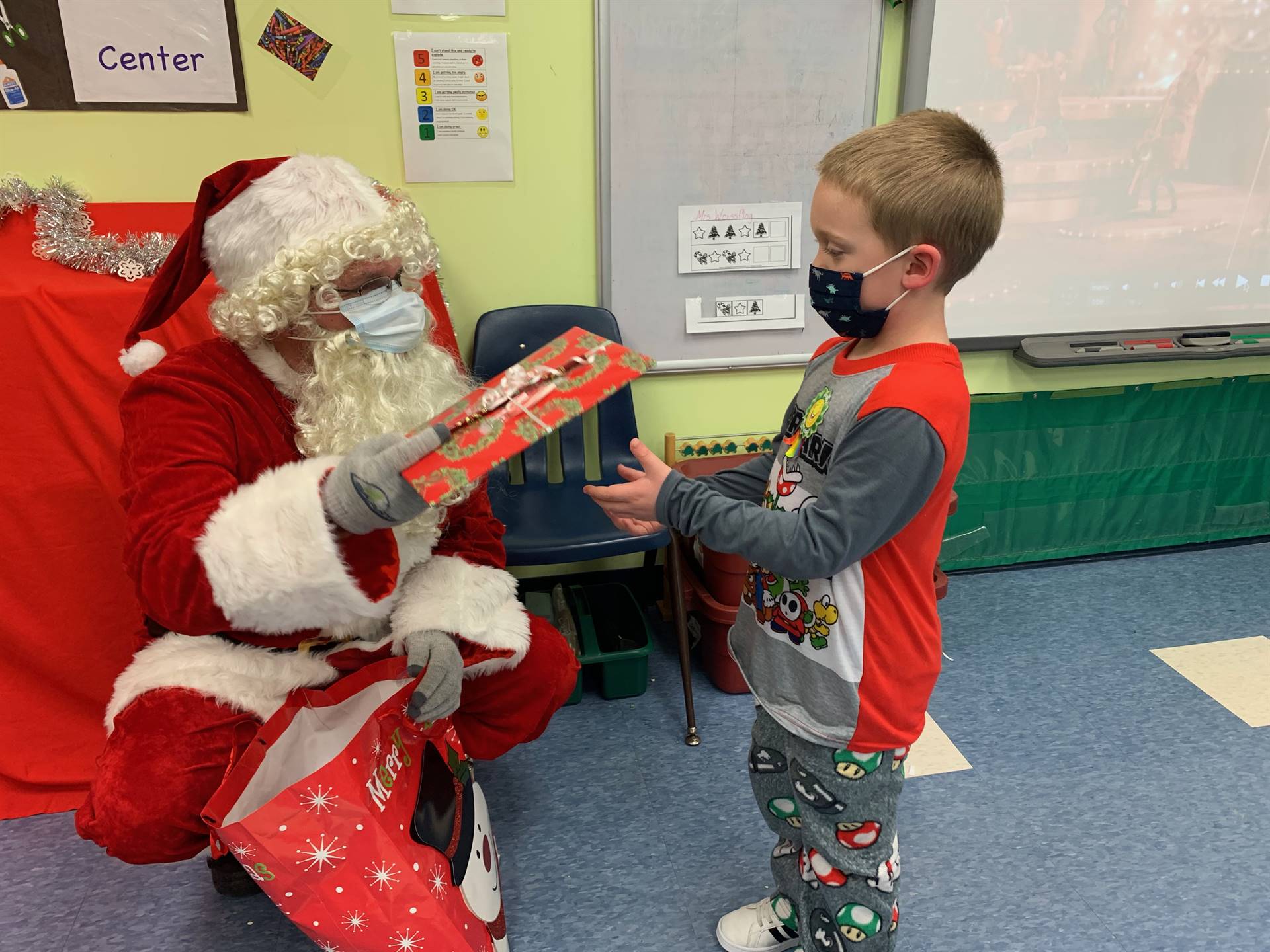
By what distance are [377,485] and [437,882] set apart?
60cm

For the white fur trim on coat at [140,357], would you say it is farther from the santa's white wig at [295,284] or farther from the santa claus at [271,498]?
the santa's white wig at [295,284]

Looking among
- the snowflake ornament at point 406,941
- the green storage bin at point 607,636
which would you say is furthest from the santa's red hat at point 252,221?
the green storage bin at point 607,636

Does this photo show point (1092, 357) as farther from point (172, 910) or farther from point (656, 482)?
point (172, 910)

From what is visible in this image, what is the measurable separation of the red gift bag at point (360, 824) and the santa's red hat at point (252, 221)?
26.1 inches

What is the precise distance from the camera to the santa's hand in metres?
1.22

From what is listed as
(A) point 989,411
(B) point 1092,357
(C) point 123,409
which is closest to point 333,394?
(C) point 123,409

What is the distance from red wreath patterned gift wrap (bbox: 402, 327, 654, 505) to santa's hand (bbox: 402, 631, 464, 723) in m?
0.42

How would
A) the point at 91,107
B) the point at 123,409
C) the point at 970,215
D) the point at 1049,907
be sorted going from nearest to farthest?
the point at 970,215, the point at 123,409, the point at 1049,907, the point at 91,107

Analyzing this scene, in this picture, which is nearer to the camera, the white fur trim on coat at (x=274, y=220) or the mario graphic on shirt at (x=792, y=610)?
the mario graphic on shirt at (x=792, y=610)

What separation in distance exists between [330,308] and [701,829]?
1.26m

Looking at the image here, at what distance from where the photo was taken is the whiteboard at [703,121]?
6.38ft

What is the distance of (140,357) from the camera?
1316 mm

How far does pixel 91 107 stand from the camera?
1.74 metres

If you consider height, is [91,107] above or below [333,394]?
above
